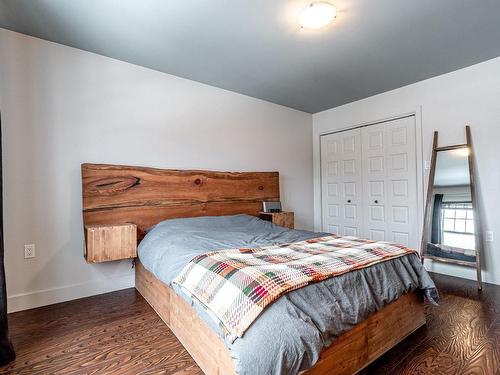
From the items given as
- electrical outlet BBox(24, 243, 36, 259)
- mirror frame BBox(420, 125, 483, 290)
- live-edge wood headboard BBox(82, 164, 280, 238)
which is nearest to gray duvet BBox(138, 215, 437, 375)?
live-edge wood headboard BBox(82, 164, 280, 238)

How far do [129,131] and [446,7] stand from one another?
2.95m

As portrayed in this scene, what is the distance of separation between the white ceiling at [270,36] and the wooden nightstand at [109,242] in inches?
66.7

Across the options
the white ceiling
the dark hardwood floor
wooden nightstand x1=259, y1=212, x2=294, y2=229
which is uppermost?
the white ceiling

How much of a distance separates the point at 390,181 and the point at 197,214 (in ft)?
8.70

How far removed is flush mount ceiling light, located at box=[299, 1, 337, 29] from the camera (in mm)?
1944

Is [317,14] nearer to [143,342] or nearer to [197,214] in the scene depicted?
[197,214]

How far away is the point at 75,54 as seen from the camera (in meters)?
2.58

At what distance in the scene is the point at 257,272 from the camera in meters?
1.33

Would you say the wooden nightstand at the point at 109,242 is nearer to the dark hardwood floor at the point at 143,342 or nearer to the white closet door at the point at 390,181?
the dark hardwood floor at the point at 143,342

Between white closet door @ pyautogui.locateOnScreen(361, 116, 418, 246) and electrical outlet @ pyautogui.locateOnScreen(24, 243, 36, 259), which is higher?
white closet door @ pyautogui.locateOnScreen(361, 116, 418, 246)

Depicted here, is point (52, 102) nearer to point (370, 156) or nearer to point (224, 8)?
point (224, 8)

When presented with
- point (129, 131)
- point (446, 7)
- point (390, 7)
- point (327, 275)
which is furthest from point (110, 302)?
point (446, 7)

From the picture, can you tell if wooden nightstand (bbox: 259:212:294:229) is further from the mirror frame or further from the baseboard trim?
the baseboard trim

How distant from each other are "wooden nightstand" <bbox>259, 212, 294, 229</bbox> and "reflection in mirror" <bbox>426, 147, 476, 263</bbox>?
1694 millimetres
